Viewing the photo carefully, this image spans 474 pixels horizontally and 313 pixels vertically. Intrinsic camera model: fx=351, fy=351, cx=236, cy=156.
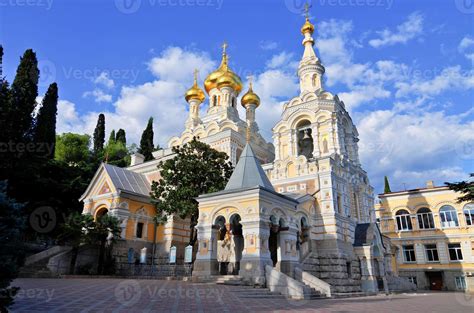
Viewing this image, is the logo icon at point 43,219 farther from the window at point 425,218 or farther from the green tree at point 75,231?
the window at point 425,218

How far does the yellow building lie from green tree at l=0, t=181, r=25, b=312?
29.9 metres

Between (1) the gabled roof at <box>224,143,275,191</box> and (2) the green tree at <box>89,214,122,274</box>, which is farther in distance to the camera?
(2) the green tree at <box>89,214,122,274</box>

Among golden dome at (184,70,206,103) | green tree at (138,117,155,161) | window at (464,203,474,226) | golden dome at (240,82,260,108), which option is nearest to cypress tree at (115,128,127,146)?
green tree at (138,117,155,161)

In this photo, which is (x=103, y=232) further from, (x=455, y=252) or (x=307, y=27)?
(x=455, y=252)

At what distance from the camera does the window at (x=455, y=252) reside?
28.6 meters

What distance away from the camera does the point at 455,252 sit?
2892 cm

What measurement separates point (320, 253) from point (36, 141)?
73.4 ft

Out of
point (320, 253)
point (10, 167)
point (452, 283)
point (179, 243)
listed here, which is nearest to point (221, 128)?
point (179, 243)

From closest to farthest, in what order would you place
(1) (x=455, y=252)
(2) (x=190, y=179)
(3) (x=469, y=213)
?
1. (2) (x=190, y=179)
2. (3) (x=469, y=213)
3. (1) (x=455, y=252)

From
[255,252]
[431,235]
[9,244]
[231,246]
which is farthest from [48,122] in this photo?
[431,235]

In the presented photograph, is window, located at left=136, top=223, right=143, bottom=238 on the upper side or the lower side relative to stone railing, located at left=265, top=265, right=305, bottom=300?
upper

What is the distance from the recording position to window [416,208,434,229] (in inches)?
1192

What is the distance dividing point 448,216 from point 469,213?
1.54 meters

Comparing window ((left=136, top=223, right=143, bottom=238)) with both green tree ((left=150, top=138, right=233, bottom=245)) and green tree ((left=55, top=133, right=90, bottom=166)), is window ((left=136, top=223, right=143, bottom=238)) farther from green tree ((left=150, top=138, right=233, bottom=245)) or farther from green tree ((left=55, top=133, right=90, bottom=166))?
green tree ((left=55, top=133, right=90, bottom=166))
